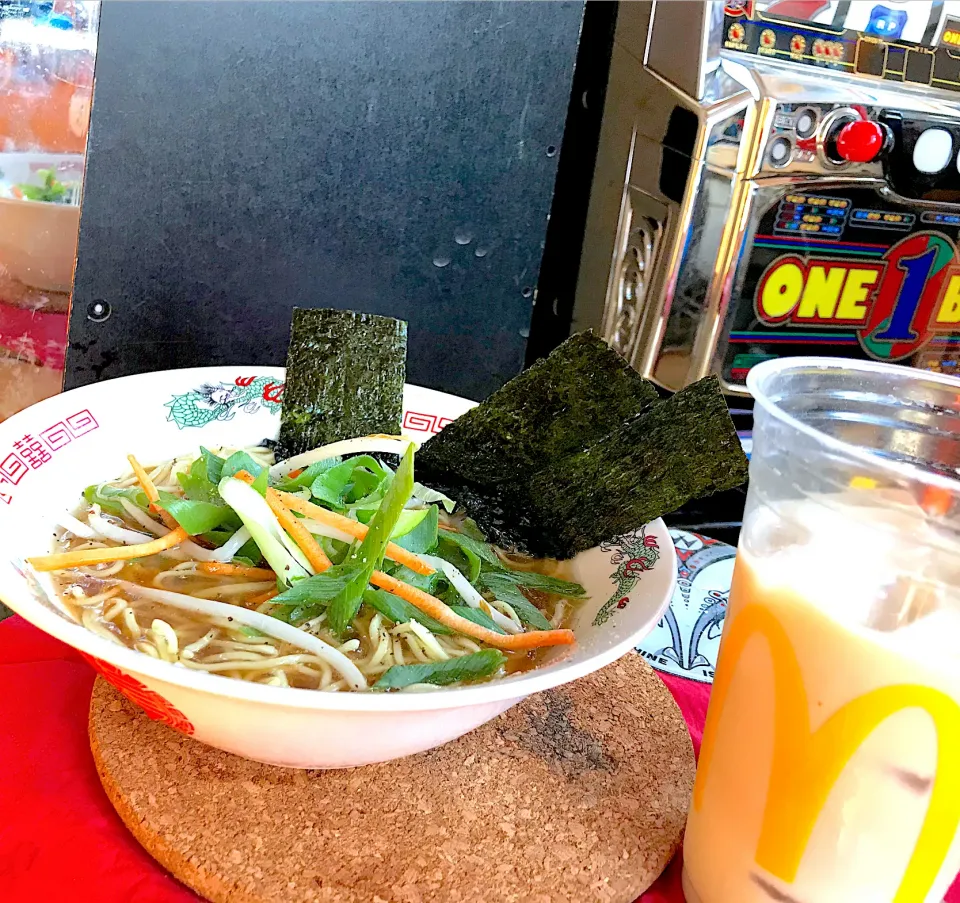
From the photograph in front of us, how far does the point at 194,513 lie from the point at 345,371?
341mm

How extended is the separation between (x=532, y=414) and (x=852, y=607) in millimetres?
528

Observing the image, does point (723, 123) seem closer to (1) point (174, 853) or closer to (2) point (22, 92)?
(2) point (22, 92)

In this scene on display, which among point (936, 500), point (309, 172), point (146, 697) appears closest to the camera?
point (936, 500)

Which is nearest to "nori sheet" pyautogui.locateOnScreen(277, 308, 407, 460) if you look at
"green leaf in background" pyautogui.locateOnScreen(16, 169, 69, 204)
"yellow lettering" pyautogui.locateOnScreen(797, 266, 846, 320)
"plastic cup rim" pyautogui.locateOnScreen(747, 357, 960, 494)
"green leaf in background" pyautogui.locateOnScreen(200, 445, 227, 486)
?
"green leaf in background" pyautogui.locateOnScreen(200, 445, 227, 486)

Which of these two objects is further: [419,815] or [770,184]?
[770,184]

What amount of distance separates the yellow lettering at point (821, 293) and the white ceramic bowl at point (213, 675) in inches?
30.1

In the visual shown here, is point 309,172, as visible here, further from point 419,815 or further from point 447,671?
point 419,815

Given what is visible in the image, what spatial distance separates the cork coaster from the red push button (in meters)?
1.11

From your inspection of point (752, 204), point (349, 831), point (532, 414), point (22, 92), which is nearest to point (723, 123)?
point (752, 204)

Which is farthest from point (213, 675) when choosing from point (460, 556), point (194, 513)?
point (460, 556)

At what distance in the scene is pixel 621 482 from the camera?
98 centimetres

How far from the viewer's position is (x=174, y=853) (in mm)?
710

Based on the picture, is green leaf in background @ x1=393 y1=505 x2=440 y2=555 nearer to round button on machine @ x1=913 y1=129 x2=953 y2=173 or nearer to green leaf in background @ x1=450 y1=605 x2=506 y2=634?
green leaf in background @ x1=450 y1=605 x2=506 y2=634

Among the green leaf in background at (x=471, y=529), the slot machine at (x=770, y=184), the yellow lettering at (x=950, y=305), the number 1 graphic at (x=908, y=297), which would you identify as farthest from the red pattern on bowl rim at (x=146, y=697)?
the yellow lettering at (x=950, y=305)
